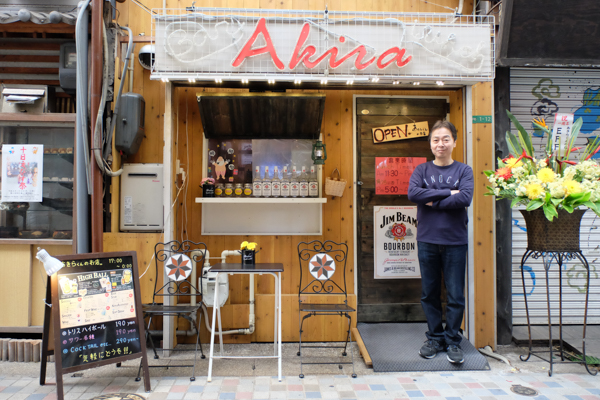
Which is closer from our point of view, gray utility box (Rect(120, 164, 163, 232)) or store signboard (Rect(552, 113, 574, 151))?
store signboard (Rect(552, 113, 574, 151))

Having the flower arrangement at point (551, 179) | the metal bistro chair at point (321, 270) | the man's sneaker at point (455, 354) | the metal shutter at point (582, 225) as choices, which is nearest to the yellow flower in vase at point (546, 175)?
the flower arrangement at point (551, 179)

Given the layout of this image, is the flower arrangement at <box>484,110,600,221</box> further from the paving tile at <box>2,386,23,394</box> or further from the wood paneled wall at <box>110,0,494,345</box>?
the paving tile at <box>2,386,23,394</box>

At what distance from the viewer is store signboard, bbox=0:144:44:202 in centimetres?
411

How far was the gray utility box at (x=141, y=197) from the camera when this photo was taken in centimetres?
428

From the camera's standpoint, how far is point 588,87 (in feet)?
15.5

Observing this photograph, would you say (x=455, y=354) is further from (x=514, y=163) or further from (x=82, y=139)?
(x=82, y=139)

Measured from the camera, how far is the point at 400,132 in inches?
180

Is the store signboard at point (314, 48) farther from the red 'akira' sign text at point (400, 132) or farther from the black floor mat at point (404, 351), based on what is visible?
the black floor mat at point (404, 351)

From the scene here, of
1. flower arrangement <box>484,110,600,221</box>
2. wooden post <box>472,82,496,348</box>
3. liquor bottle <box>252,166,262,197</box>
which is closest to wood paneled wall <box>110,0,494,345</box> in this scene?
wooden post <box>472,82,496,348</box>

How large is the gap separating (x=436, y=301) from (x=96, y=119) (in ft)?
12.7

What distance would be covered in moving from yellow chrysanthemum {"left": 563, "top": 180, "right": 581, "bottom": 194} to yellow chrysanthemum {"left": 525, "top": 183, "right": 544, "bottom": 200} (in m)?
0.19

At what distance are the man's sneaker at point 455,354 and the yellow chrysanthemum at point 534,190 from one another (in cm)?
155

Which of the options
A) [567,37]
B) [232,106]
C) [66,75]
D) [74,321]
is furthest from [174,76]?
[567,37]

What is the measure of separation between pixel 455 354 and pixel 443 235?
1.11 metres
